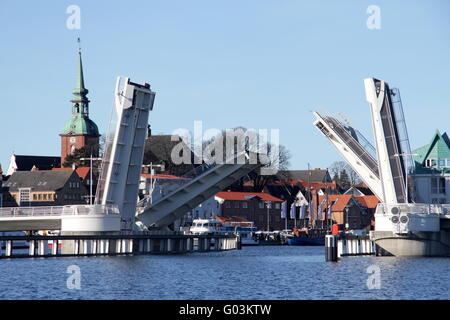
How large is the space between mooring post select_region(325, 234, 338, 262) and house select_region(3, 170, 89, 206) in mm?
54852

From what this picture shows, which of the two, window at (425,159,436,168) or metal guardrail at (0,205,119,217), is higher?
window at (425,159,436,168)

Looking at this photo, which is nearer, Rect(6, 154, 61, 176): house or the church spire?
the church spire

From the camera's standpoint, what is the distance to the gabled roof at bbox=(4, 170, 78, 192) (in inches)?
4257

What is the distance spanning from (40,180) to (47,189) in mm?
2124

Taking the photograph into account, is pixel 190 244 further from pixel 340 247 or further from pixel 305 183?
pixel 305 183

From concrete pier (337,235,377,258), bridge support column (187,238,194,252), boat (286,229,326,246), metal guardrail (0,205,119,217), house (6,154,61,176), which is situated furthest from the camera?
house (6,154,61,176)

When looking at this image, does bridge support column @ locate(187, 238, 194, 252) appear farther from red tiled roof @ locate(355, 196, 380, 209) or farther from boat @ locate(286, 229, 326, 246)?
red tiled roof @ locate(355, 196, 380, 209)

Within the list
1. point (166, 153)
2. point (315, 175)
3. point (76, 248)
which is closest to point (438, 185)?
point (76, 248)

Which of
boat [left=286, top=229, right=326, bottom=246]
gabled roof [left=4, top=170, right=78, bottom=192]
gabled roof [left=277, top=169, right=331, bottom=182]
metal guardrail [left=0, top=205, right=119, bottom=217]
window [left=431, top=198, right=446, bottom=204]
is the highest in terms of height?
gabled roof [left=277, top=169, right=331, bottom=182]

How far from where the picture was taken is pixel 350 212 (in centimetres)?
11838

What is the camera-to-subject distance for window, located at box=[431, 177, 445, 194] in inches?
2406

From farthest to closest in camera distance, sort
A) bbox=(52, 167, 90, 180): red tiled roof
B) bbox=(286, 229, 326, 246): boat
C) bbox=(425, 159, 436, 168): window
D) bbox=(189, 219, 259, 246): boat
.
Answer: bbox=(52, 167, 90, 180): red tiled roof
bbox=(286, 229, 326, 246): boat
bbox=(189, 219, 259, 246): boat
bbox=(425, 159, 436, 168): window

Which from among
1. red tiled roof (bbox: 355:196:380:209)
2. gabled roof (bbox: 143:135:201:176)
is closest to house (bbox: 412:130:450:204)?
gabled roof (bbox: 143:135:201:176)
